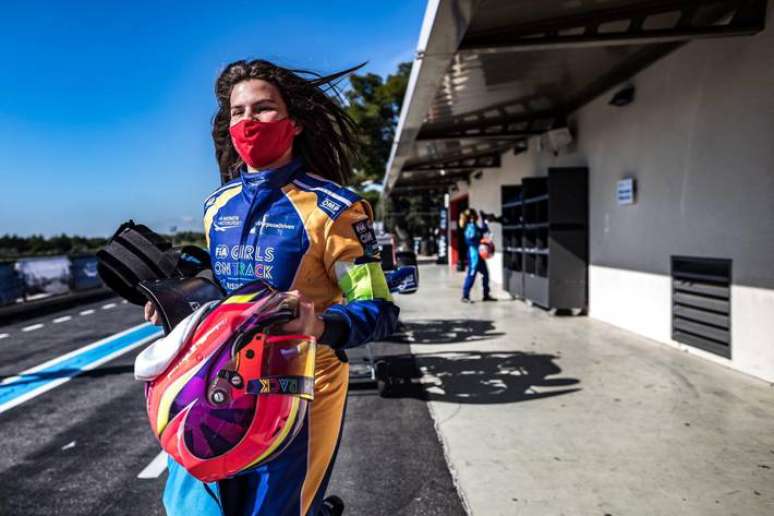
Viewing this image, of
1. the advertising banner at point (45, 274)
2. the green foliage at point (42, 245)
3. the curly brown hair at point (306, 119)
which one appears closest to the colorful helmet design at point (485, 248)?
the curly brown hair at point (306, 119)

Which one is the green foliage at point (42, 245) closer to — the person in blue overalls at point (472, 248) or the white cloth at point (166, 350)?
the person in blue overalls at point (472, 248)

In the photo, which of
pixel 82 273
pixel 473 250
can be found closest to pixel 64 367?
pixel 473 250

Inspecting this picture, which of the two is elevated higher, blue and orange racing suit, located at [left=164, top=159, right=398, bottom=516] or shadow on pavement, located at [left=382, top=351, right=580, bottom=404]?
blue and orange racing suit, located at [left=164, top=159, right=398, bottom=516]

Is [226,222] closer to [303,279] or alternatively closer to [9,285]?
[303,279]

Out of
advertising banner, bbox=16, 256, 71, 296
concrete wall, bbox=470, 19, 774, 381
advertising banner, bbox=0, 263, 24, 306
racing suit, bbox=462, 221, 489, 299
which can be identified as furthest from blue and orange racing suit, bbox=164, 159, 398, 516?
advertising banner, bbox=16, 256, 71, 296

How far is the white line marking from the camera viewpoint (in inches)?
134

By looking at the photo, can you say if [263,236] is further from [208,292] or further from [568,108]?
[568,108]

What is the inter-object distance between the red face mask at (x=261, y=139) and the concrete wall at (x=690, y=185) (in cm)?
467

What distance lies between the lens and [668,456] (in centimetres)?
339

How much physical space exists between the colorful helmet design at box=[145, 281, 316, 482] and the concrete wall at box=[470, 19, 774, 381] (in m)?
4.97

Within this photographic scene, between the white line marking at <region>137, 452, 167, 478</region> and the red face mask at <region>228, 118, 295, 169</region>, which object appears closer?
the red face mask at <region>228, 118, 295, 169</region>

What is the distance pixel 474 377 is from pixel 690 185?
10.4 ft

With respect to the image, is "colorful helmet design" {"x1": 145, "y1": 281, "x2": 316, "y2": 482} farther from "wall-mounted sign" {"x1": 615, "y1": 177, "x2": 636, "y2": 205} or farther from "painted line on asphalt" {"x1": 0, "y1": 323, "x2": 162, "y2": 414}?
"wall-mounted sign" {"x1": 615, "y1": 177, "x2": 636, "y2": 205}

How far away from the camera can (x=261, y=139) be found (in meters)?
1.66
